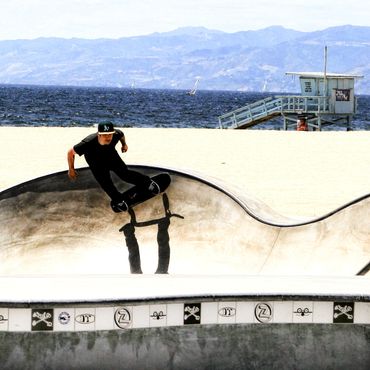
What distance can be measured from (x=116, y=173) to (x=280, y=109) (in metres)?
39.7

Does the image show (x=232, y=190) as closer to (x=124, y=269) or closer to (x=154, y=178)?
(x=154, y=178)

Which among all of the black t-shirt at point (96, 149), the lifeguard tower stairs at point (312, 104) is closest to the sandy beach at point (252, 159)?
the black t-shirt at point (96, 149)

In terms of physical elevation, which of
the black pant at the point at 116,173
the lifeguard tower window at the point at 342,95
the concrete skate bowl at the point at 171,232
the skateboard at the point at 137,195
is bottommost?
the lifeguard tower window at the point at 342,95

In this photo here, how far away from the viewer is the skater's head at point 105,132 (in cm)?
757

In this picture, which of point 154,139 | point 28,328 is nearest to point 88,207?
point 28,328

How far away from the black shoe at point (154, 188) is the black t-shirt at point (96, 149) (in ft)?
1.86

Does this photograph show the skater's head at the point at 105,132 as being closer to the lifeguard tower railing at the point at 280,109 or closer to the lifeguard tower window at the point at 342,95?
the lifeguard tower railing at the point at 280,109

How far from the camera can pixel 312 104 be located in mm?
48719

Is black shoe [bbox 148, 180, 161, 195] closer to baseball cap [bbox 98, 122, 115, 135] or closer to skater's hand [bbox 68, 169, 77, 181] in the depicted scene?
skater's hand [bbox 68, 169, 77, 181]

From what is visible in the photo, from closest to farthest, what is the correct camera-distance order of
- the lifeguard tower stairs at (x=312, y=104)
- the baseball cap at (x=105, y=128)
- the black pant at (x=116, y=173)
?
the baseball cap at (x=105, y=128), the black pant at (x=116, y=173), the lifeguard tower stairs at (x=312, y=104)

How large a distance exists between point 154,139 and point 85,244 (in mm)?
21907

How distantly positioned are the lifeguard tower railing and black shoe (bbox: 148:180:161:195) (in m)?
38.1

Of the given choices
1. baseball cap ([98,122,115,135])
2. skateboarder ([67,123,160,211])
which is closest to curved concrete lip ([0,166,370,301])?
skateboarder ([67,123,160,211])

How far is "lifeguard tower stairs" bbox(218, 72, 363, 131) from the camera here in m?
47.5
